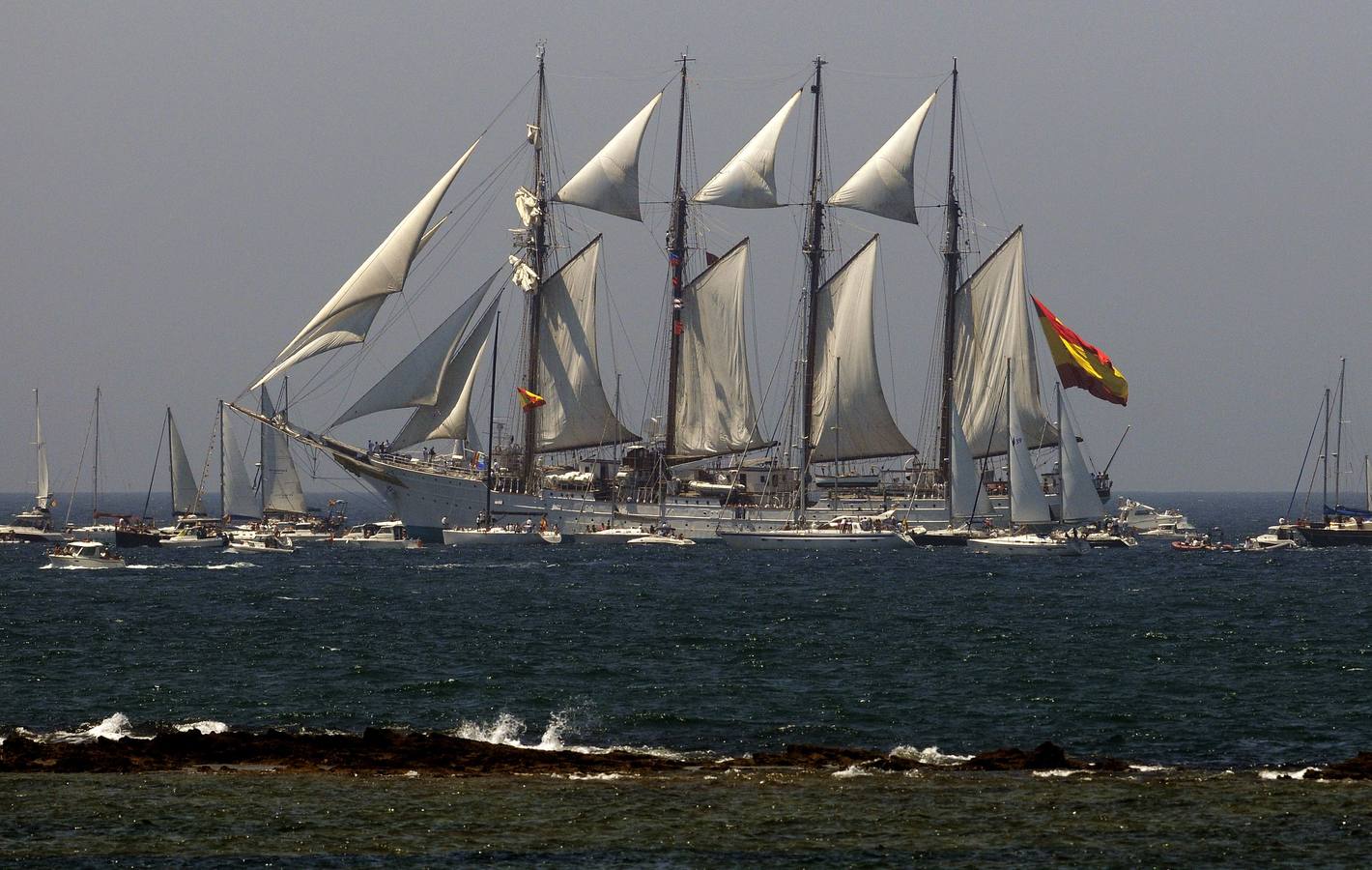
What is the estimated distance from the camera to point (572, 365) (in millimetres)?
101562

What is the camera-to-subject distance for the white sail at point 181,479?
352 ft

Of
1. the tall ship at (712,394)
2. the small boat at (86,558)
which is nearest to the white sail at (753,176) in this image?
the tall ship at (712,394)

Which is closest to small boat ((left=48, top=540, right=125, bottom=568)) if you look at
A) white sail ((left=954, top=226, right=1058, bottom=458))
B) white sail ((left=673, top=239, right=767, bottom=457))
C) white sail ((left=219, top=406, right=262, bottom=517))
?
white sail ((left=219, top=406, right=262, bottom=517))

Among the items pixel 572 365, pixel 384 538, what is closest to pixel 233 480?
pixel 384 538

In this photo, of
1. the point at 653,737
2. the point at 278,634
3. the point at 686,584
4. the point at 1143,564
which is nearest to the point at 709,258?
the point at 1143,564

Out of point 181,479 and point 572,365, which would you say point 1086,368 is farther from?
point 181,479

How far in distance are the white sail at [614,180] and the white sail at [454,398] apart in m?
12.1

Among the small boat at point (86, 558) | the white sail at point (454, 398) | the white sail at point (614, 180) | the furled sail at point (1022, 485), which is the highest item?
the white sail at point (614, 180)

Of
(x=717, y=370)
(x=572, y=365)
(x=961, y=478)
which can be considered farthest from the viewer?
(x=717, y=370)

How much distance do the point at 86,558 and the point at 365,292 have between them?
845 inches

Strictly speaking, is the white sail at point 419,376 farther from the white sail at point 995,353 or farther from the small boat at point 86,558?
the white sail at point 995,353

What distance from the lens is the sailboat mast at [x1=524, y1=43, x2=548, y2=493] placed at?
103m

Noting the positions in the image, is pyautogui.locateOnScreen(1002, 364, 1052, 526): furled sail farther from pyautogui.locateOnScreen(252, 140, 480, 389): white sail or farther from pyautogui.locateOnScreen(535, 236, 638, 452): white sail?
pyautogui.locateOnScreen(252, 140, 480, 389): white sail

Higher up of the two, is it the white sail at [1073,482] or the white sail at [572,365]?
the white sail at [572,365]
